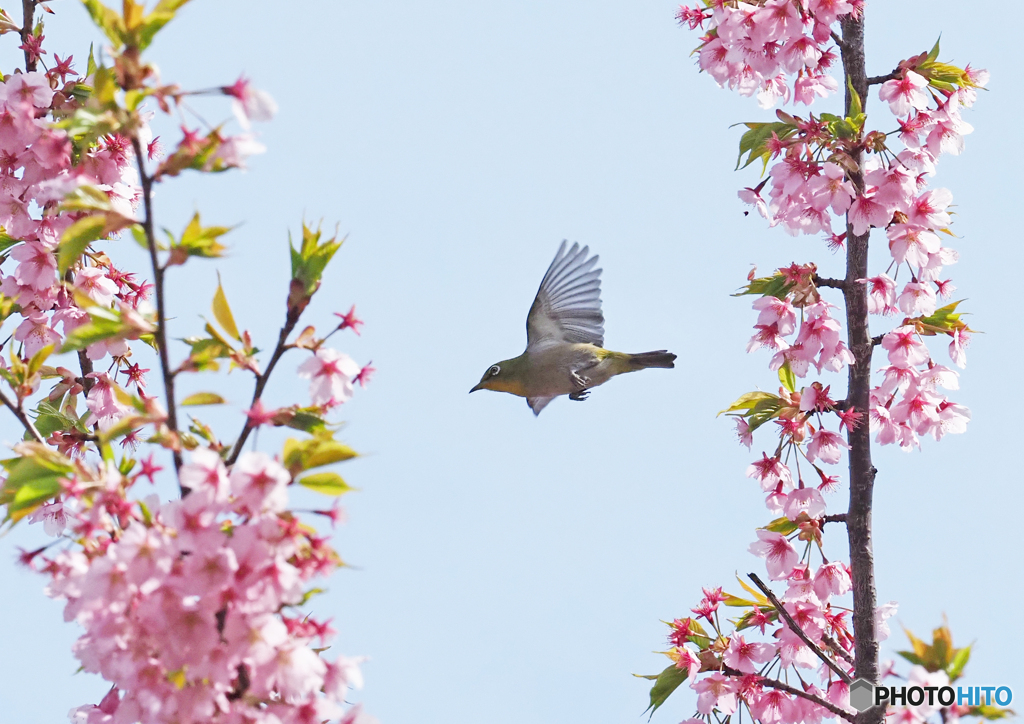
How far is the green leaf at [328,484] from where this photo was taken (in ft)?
9.45

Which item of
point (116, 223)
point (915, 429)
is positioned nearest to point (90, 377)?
point (116, 223)

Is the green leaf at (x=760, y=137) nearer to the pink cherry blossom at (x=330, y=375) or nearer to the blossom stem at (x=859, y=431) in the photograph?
the blossom stem at (x=859, y=431)

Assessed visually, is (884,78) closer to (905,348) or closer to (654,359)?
(905,348)

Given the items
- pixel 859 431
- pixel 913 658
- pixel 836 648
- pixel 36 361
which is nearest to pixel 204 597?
pixel 36 361

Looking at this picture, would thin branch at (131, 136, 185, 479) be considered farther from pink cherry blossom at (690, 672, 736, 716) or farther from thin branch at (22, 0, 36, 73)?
pink cherry blossom at (690, 672, 736, 716)

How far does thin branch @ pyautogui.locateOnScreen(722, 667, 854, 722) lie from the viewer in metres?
4.16

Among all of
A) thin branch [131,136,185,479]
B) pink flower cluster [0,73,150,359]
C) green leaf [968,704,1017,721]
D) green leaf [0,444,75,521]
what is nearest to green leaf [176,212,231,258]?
thin branch [131,136,185,479]

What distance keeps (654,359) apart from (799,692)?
11.1 feet

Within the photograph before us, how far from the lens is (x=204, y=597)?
2514 mm

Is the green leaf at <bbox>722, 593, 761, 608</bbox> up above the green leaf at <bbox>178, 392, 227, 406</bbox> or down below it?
below

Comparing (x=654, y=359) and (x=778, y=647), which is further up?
(x=654, y=359)

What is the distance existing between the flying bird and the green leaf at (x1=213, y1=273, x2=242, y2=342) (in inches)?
170

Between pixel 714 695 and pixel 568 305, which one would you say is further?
pixel 568 305

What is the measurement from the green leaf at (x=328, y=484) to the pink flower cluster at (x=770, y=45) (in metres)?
2.99
